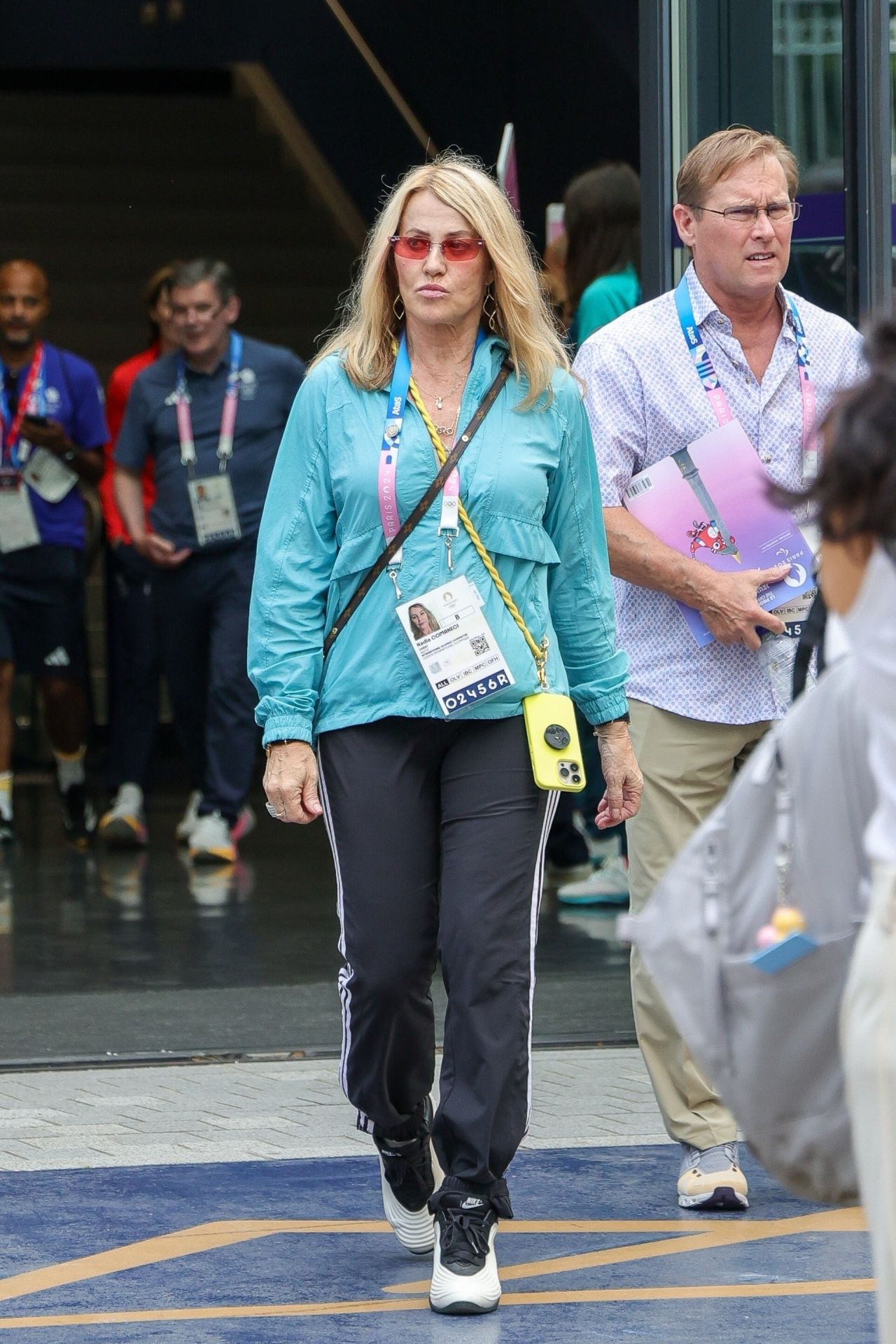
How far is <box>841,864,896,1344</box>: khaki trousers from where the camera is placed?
2516 mm

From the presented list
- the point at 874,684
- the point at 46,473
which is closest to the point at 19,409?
the point at 46,473

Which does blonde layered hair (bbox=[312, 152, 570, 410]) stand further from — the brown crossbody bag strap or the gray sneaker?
the gray sneaker

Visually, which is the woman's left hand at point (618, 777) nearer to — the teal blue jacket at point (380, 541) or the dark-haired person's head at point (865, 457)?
the teal blue jacket at point (380, 541)

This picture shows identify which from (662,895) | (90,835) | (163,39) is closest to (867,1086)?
(662,895)

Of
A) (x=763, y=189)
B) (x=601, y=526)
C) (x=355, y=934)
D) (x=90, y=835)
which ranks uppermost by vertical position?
(x=763, y=189)

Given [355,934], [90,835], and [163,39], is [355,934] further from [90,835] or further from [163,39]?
[163,39]

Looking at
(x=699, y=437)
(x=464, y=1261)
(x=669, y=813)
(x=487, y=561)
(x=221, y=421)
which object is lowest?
(x=464, y=1261)

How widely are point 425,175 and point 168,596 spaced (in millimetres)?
5134

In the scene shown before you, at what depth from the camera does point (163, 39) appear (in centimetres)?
1642

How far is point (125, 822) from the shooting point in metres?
9.84

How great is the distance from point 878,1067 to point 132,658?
309 inches

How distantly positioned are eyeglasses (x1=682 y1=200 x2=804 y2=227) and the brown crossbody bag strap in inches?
32.2

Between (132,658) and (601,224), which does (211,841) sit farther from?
(601,224)

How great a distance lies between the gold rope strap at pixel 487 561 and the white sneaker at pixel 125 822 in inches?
223
